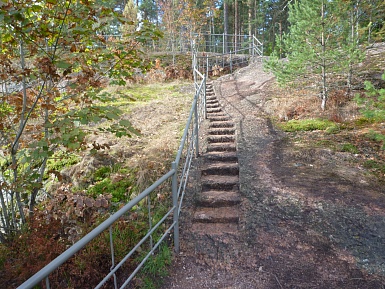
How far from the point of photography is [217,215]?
12.5 feet

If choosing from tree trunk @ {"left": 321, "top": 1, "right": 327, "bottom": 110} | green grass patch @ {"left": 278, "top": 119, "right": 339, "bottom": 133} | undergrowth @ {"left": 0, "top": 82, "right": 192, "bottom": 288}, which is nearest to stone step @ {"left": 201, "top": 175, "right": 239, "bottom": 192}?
undergrowth @ {"left": 0, "top": 82, "right": 192, "bottom": 288}

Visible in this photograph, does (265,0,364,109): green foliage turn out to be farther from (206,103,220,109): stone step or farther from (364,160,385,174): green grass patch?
(364,160,385,174): green grass patch

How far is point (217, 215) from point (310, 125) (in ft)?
13.7

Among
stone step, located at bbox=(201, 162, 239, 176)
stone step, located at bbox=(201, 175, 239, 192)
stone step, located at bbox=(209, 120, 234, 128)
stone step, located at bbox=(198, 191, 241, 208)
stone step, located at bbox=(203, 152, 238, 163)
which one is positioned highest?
stone step, located at bbox=(209, 120, 234, 128)

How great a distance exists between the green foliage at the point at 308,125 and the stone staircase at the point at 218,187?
59.6 inches

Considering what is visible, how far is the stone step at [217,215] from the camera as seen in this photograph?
3730 mm

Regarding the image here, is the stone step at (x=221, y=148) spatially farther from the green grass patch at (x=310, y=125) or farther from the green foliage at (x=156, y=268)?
the green foliage at (x=156, y=268)

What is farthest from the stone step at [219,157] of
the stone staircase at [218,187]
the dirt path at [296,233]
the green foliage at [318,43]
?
the green foliage at [318,43]

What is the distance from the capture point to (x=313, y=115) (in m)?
7.21

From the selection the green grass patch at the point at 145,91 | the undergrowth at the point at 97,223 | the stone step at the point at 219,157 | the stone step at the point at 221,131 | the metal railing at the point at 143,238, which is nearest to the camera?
the metal railing at the point at 143,238

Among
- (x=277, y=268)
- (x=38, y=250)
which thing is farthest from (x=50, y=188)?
(x=277, y=268)

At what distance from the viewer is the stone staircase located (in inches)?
145

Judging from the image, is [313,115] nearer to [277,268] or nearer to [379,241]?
[379,241]

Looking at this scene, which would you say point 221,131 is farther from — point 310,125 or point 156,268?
point 156,268
